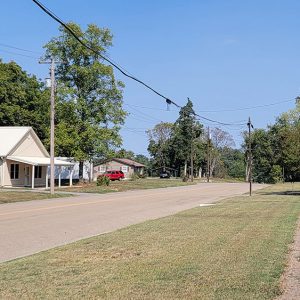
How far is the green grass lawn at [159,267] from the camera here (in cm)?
699

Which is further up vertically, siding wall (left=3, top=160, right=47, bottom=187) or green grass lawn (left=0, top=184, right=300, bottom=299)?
siding wall (left=3, top=160, right=47, bottom=187)

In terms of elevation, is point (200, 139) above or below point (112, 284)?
above

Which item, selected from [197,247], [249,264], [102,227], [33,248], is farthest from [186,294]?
[102,227]

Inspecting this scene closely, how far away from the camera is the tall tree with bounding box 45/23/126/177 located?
57.0 meters

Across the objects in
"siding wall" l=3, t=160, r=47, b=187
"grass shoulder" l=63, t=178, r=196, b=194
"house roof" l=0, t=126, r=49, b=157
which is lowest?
"grass shoulder" l=63, t=178, r=196, b=194

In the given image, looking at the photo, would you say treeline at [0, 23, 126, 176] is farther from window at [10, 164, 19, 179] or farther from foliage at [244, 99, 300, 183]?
foliage at [244, 99, 300, 183]

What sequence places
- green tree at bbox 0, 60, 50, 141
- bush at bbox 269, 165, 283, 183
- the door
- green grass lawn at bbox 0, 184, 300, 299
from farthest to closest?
bush at bbox 269, 165, 283, 183, green tree at bbox 0, 60, 50, 141, the door, green grass lawn at bbox 0, 184, 300, 299

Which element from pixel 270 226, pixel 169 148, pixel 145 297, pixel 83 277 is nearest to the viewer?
pixel 145 297

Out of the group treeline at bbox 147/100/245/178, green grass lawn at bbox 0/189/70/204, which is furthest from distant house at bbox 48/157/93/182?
treeline at bbox 147/100/245/178

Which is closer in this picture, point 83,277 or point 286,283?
point 286,283

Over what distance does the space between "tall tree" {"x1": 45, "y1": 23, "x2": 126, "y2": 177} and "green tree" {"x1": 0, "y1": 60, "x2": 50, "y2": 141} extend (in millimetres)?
5048

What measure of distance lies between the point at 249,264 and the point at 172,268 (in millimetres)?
1343

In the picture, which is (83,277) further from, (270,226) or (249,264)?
(270,226)

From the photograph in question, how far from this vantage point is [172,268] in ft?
28.5
